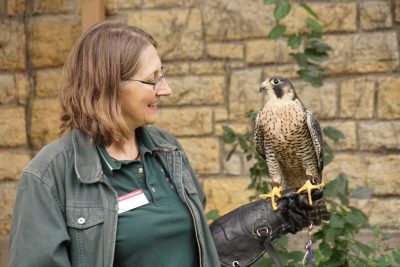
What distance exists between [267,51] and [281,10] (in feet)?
3.98

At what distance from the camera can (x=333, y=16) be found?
4.44 m

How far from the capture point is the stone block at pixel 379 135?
14.6 feet

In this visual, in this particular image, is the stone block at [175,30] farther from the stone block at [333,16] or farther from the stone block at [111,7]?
the stone block at [333,16]

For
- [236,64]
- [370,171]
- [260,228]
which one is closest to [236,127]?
[236,64]

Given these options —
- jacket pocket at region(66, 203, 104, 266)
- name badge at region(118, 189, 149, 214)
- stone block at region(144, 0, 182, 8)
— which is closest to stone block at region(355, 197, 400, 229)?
stone block at region(144, 0, 182, 8)

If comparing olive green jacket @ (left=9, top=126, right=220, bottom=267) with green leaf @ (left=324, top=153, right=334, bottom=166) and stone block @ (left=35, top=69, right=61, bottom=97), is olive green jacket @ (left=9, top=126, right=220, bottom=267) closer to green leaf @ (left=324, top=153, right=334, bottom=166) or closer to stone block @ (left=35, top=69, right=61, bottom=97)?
green leaf @ (left=324, top=153, right=334, bottom=166)

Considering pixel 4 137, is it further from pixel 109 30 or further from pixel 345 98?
pixel 109 30

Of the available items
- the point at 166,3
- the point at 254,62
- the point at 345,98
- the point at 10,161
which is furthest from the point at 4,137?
the point at 345,98

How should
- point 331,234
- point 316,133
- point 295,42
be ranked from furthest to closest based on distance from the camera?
point 295,42
point 331,234
point 316,133

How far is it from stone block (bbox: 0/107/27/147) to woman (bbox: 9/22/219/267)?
2.42 metres

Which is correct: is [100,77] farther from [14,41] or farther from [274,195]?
[14,41]

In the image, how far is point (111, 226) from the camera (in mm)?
2086

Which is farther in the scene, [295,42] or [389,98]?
[389,98]

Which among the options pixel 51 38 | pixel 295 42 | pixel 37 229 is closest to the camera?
pixel 37 229
